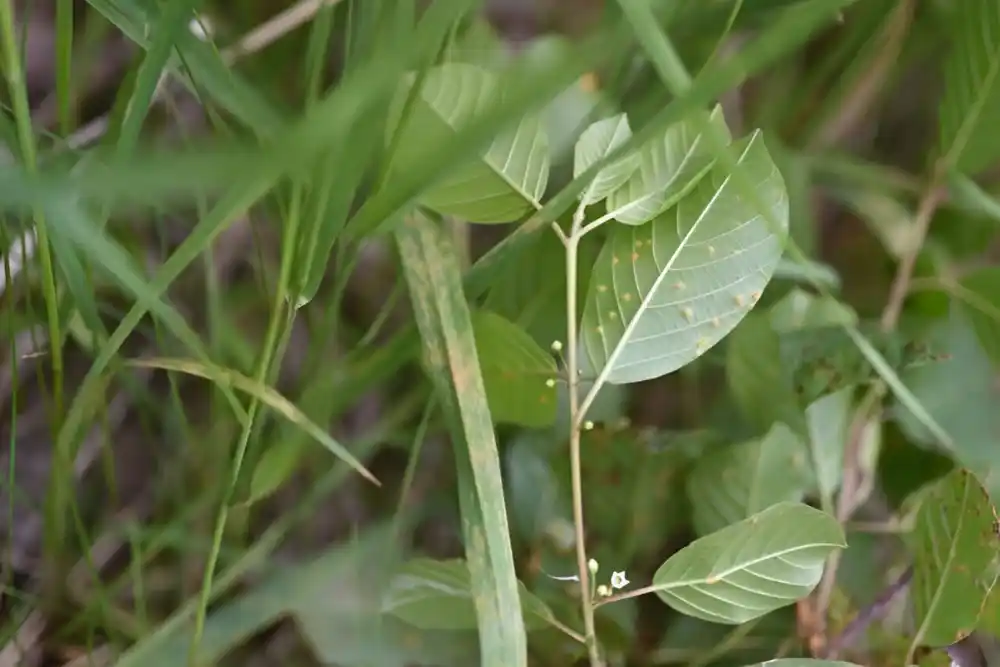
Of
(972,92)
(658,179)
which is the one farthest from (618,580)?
(972,92)

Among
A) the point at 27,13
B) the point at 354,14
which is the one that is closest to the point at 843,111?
the point at 354,14

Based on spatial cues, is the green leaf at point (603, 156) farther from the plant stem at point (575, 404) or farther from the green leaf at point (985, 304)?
the green leaf at point (985, 304)

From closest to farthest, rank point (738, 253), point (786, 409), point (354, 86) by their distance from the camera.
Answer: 1. point (354, 86)
2. point (738, 253)
3. point (786, 409)

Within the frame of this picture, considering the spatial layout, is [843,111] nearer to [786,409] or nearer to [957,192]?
[957,192]

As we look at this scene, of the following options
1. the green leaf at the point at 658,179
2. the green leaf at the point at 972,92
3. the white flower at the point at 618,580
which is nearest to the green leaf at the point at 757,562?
the white flower at the point at 618,580

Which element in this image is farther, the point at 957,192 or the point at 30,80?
the point at 30,80

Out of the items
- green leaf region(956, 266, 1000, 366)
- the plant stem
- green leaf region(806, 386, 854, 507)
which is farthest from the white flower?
green leaf region(956, 266, 1000, 366)
